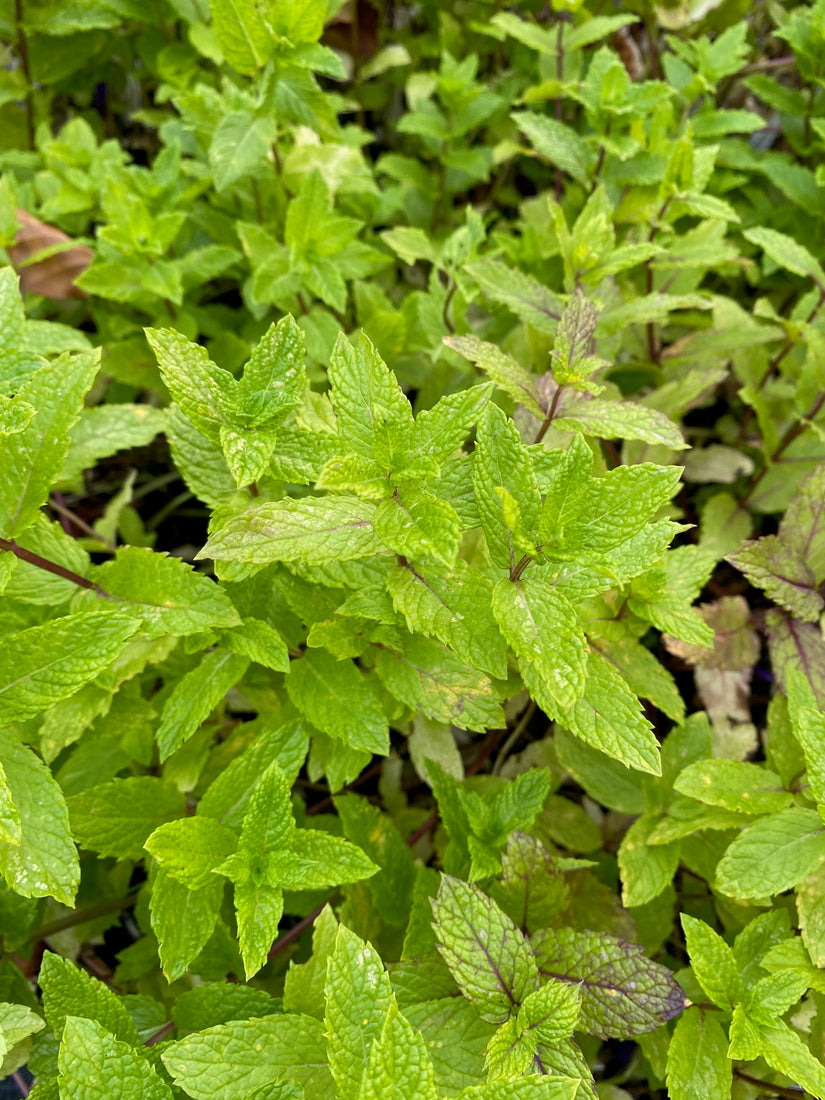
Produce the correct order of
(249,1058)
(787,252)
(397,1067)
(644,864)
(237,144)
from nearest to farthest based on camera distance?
(397,1067) < (249,1058) < (644,864) < (237,144) < (787,252)

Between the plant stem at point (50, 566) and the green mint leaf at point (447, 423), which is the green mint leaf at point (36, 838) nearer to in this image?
the plant stem at point (50, 566)

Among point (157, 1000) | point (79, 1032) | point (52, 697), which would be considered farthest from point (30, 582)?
point (157, 1000)

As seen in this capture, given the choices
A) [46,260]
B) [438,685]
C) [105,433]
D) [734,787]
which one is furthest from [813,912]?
[46,260]

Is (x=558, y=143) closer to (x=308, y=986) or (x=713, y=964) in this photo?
(x=713, y=964)

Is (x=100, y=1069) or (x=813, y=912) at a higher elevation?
(x=100, y=1069)

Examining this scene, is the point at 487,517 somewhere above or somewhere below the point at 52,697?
above

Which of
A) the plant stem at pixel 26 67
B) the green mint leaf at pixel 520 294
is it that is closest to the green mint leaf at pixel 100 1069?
the green mint leaf at pixel 520 294

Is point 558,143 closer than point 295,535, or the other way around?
point 295,535

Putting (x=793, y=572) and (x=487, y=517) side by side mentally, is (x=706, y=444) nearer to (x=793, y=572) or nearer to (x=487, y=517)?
(x=793, y=572)
